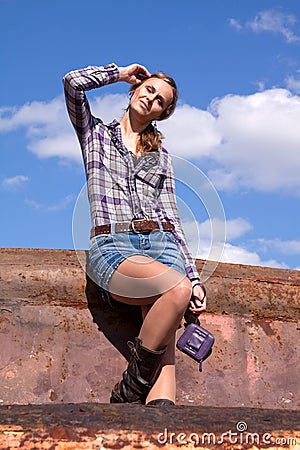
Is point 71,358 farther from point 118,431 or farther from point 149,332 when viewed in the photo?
point 118,431

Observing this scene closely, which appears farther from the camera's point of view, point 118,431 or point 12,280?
point 12,280

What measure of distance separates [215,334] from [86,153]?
985 millimetres

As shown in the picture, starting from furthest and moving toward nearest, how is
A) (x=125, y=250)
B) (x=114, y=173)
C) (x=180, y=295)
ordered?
(x=114, y=173), (x=125, y=250), (x=180, y=295)

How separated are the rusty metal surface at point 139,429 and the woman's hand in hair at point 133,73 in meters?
2.06

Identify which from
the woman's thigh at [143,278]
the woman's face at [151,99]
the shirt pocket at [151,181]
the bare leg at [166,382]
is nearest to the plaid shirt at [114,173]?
the shirt pocket at [151,181]

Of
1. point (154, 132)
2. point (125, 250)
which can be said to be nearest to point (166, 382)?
point (125, 250)

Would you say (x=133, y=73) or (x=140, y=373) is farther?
(x=133, y=73)

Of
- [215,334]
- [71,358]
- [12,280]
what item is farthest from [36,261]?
[215,334]

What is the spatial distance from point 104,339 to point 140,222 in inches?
23.9

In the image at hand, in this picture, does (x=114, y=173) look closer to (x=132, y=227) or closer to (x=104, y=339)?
(x=132, y=227)

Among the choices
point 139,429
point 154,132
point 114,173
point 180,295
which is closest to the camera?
point 139,429

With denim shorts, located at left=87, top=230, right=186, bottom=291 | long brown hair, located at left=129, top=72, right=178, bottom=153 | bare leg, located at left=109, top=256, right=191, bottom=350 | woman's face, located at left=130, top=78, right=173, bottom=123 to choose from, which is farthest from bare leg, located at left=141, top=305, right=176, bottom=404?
woman's face, located at left=130, top=78, right=173, bottom=123

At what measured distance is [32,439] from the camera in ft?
3.40

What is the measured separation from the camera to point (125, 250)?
2566 millimetres
